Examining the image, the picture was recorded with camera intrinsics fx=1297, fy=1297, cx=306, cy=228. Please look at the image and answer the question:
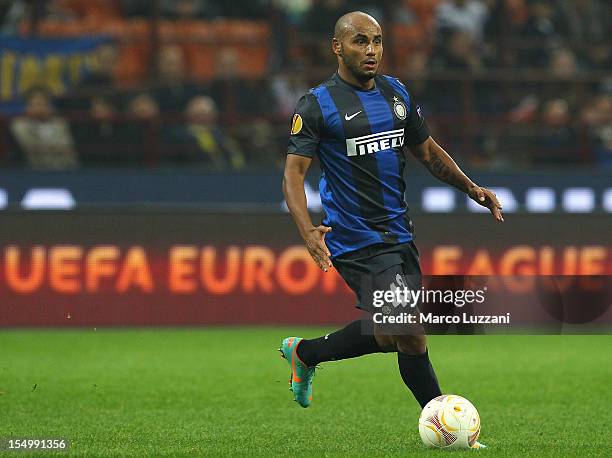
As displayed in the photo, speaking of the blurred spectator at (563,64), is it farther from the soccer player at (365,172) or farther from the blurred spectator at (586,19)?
the soccer player at (365,172)

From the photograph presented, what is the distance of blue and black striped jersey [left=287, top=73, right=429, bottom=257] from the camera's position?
598 centimetres

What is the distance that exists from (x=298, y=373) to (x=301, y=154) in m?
1.24

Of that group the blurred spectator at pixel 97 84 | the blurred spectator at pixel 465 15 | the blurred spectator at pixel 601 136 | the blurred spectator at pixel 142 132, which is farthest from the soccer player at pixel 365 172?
the blurred spectator at pixel 465 15

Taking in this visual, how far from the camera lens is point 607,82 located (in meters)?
14.7

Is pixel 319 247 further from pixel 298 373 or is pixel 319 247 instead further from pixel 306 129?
pixel 298 373

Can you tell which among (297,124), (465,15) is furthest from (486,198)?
(465,15)

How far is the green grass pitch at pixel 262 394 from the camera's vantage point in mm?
6164

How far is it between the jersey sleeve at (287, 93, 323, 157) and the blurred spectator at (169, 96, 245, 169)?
7.80m

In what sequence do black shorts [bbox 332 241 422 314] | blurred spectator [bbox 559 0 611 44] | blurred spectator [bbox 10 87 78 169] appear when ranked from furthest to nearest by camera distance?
blurred spectator [bbox 559 0 611 44]
blurred spectator [bbox 10 87 78 169]
black shorts [bbox 332 241 422 314]

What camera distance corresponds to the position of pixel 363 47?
19.5 ft

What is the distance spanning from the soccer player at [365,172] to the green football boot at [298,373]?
0.31 meters

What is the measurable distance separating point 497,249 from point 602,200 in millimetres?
2118

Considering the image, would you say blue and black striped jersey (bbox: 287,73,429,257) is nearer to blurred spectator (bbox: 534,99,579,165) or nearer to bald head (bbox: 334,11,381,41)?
bald head (bbox: 334,11,381,41)

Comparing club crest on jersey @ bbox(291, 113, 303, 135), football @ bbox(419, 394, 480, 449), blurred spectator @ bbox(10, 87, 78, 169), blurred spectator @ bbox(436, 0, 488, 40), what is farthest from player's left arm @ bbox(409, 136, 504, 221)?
blurred spectator @ bbox(436, 0, 488, 40)
